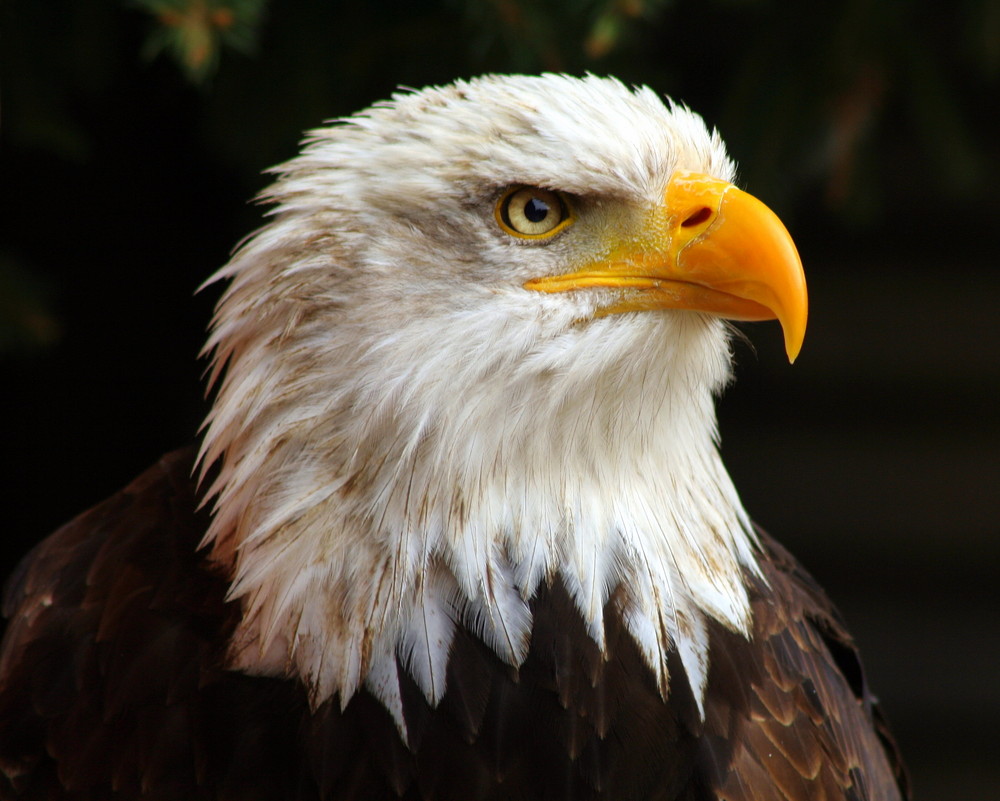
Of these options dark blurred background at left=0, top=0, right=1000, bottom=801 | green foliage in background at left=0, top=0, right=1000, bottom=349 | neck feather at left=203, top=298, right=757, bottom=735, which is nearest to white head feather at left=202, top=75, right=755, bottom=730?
neck feather at left=203, top=298, right=757, bottom=735

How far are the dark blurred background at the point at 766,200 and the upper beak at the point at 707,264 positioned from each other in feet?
2.29

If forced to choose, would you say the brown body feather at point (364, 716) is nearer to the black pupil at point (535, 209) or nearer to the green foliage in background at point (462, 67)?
the black pupil at point (535, 209)

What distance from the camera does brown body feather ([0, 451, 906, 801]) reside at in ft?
5.78

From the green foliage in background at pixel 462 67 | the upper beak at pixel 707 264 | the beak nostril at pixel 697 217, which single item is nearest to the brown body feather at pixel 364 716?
the upper beak at pixel 707 264

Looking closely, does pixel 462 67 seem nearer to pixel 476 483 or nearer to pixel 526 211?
pixel 526 211

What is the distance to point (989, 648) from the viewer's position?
15.8 ft

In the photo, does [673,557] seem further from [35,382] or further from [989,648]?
[989,648]

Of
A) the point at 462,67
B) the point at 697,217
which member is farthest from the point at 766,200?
the point at 697,217

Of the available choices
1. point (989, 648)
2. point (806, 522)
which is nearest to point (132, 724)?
point (806, 522)

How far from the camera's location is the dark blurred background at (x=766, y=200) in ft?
9.48

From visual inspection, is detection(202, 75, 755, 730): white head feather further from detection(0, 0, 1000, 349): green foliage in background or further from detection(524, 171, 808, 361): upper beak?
detection(0, 0, 1000, 349): green foliage in background

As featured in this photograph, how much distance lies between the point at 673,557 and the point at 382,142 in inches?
32.6

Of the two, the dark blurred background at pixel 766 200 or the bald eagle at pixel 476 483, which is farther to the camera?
the dark blurred background at pixel 766 200

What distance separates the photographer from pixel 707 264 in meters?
1.75
